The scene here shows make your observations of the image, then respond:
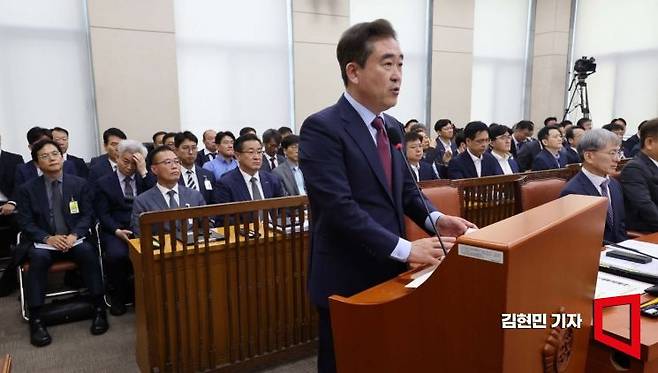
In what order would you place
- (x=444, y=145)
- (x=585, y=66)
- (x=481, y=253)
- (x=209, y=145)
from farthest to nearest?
(x=585, y=66) → (x=444, y=145) → (x=209, y=145) → (x=481, y=253)

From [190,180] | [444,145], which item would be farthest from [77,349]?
[444,145]

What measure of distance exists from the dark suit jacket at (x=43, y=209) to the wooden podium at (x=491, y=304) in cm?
264

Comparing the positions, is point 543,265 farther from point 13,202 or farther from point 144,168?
point 13,202

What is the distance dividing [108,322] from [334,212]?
2.54 m

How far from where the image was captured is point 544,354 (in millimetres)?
863

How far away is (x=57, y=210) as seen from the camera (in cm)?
312

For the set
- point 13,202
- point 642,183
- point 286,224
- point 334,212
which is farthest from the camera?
point 13,202

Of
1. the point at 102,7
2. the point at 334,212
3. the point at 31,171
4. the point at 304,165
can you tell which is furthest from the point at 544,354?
the point at 102,7

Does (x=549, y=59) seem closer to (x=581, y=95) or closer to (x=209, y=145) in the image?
(x=581, y=95)

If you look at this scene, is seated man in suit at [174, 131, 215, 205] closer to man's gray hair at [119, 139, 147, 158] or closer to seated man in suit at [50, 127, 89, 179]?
man's gray hair at [119, 139, 147, 158]

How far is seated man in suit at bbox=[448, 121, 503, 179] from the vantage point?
13.6 feet

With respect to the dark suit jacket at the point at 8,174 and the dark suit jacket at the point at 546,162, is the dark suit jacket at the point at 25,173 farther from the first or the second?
the dark suit jacket at the point at 546,162

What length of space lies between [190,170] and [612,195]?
317 cm

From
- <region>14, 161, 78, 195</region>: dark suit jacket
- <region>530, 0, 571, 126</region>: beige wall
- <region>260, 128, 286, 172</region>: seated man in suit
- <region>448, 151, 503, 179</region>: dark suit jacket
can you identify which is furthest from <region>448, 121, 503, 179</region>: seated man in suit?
<region>530, 0, 571, 126</region>: beige wall
